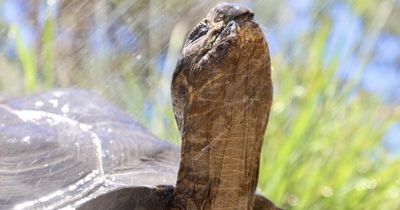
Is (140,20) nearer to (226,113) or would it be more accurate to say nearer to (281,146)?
(281,146)

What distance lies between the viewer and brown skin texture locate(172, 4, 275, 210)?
188 centimetres

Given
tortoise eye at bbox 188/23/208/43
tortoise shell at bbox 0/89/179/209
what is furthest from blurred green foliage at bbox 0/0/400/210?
tortoise eye at bbox 188/23/208/43

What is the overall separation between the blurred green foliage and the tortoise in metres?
1.23

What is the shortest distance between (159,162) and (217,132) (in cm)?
24

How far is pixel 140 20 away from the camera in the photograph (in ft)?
11.0

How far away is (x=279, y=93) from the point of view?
368 cm

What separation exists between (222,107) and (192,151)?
12 centimetres

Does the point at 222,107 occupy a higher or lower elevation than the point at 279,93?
lower

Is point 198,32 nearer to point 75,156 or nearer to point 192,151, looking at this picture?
point 192,151

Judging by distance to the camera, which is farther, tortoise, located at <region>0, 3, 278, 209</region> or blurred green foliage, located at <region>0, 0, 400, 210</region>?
blurred green foliage, located at <region>0, 0, 400, 210</region>

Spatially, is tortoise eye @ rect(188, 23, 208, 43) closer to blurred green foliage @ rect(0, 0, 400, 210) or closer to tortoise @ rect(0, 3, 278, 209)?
tortoise @ rect(0, 3, 278, 209)

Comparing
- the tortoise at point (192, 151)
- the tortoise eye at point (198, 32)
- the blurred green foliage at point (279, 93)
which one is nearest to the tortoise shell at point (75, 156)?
the tortoise at point (192, 151)

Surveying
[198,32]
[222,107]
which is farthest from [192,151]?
[198,32]

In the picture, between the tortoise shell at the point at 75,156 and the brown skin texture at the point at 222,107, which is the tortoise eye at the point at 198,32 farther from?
the tortoise shell at the point at 75,156
